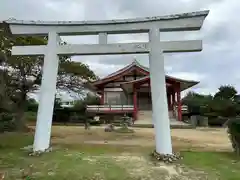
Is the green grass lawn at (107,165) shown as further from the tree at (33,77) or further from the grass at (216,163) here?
the tree at (33,77)

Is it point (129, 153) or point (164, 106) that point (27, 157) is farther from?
point (164, 106)

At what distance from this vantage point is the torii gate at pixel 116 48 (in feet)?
23.9

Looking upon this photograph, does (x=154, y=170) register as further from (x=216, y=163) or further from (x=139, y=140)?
(x=139, y=140)

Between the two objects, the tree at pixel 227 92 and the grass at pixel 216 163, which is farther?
the tree at pixel 227 92

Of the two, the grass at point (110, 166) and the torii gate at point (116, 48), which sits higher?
the torii gate at point (116, 48)

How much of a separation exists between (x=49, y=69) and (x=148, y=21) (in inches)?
122

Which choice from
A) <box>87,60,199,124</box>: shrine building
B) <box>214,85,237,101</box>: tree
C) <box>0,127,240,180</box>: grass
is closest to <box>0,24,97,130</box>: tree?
<box>0,127,240,180</box>: grass

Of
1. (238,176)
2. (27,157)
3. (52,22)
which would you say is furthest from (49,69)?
(238,176)

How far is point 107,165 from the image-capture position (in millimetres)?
6156

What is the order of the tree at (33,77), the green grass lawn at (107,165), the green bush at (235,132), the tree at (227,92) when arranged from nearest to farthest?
1. the green grass lawn at (107,165)
2. the green bush at (235,132)
3. the tree at (33,77)
4. the tree at (227,92)

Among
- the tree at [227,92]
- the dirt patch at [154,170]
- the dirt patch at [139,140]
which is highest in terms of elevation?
the tree at [227,92]

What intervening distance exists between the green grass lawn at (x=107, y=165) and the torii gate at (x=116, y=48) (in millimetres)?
623

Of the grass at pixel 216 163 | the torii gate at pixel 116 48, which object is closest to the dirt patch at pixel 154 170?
the grass at pixel 216 163

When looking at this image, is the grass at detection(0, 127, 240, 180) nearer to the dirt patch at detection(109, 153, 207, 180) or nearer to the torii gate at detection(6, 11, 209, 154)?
the dirt patch at detection(109, 153, 207, 180)
